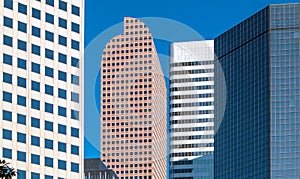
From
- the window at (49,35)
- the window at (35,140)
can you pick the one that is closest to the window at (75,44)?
the window at (49,35)

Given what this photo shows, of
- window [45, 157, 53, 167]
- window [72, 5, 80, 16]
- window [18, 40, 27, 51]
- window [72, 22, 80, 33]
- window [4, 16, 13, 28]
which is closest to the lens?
window [4, 16, 13, 28]

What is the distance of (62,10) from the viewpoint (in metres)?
170

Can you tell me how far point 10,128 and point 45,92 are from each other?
10.2 m

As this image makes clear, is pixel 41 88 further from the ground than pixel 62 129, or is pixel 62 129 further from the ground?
pixel 41 88

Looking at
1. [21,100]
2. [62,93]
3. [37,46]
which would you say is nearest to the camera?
[21,100]

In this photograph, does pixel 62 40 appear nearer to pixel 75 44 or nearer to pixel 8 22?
pixel 75 44

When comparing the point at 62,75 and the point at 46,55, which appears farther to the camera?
the point at 62,75

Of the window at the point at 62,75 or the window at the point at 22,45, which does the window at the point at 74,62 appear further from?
the window at the point at 22,45

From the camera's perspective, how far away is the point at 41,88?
164875 millimetres

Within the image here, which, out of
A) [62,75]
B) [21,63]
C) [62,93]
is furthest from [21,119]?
[62,75]

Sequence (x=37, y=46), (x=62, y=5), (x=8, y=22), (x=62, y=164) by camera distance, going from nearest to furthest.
Answer: (x=8, y=22)
(x=37, y=46)
(x=62, y=164)
(x=62, y=5)

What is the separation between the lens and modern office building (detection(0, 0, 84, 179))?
524ft

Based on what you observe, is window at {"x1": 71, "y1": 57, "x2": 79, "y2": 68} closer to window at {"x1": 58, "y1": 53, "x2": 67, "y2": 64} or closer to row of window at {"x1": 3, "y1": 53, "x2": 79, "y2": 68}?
row of window at {"x1": 3, "y1": 53, "x2": 79, "y2": 68}

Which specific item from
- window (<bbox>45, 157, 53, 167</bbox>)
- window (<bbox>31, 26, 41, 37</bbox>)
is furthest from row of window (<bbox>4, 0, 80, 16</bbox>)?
window (<bbox>45, 157, 53, 167</bbox>)
